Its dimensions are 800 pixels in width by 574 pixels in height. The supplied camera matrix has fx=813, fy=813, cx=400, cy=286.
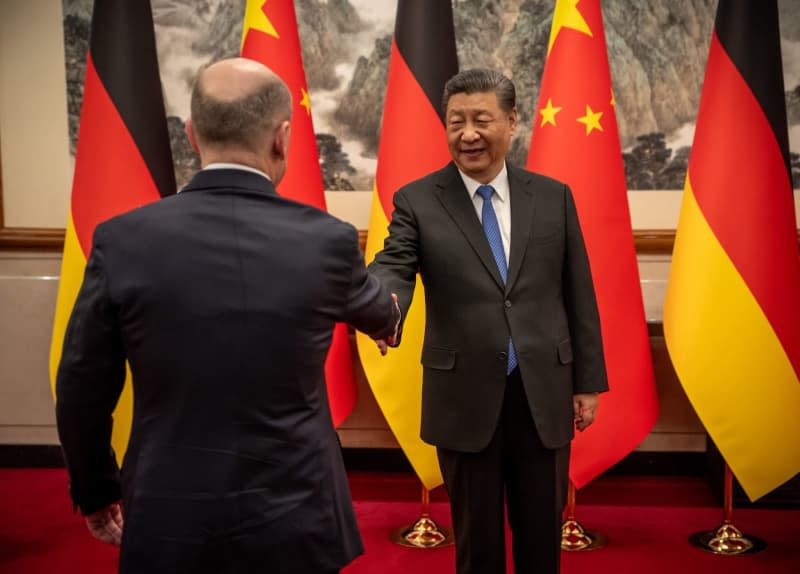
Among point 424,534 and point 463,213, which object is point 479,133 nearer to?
point 463,213

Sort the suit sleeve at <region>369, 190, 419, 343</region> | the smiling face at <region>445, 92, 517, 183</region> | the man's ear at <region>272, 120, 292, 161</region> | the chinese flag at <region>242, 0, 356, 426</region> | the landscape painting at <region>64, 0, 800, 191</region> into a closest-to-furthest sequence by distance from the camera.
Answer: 1. the man's ear at <region>272, 120, 292, 161</region>
2. the suit sleeve at <region>369, 190, 419, 343</region>
3. the smiling face at <region>445, 92, 517, 183</region>
4. the chinese flag at <region>242, 0, 356, 426</region>
5. the landscape painting at <region>64, 0, 800, 191</region>

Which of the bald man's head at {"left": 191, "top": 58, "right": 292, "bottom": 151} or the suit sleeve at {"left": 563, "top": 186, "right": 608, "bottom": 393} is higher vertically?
the bald man's head at {"left": 191, "top": 58, "right": 292, "bottom": 151}

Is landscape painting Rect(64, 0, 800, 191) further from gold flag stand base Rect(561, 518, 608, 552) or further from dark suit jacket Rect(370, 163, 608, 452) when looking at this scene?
dark suit jacket Rect(370, 163, 608, 452)

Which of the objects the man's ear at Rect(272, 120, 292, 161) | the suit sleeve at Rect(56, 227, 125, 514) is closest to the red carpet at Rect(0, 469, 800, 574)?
the suit sleeve at Rect(56, 227, 125, 514)

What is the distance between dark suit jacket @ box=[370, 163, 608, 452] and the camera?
204 centimetres

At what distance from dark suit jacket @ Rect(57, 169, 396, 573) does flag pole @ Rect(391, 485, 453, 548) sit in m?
1.98

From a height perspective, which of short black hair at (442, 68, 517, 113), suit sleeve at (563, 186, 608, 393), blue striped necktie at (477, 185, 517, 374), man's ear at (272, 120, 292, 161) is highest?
short black hair at (442, 68, 517, 113)

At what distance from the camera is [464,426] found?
206cm

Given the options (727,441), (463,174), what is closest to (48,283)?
(463,174)

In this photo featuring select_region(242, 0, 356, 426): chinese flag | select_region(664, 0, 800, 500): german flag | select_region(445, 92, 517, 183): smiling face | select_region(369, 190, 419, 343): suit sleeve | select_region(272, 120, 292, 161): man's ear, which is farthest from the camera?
select_region(242, 0, 356, 426): chinese flag

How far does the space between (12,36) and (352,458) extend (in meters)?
2.69

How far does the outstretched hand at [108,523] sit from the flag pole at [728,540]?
2.39 metres

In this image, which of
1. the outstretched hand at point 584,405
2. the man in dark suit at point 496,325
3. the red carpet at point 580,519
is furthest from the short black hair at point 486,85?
the red carpet at point 580,519

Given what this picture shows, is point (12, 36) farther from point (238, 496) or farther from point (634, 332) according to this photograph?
point (238, 496)
